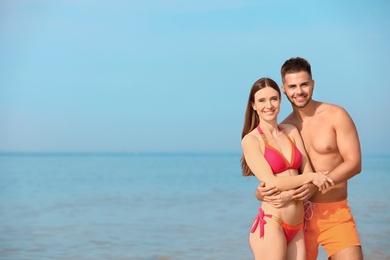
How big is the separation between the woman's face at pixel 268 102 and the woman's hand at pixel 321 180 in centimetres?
43

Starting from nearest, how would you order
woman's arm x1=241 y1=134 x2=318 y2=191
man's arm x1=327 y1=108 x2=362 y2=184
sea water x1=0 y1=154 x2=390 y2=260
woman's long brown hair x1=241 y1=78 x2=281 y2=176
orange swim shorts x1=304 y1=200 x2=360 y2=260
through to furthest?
1. woman's arm x1=241 y1=134 x2=318 y2=191
2. woman's long brown hair x1=241 y1=78 x2=281 y2=176
3. man's arm x1=327 y1=108 x2=362 y2=184
4. orange swim shorts x1=304 y1=200 x2=360 y2=260
5. sea water x1=0 y1=154 x2=390 y2=260

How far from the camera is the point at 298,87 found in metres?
4.51

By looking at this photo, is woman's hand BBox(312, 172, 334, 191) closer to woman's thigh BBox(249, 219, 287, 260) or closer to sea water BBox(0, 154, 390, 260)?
woman's thigh BBox(249, 219, 287, 260)

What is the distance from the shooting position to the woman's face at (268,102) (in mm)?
4250

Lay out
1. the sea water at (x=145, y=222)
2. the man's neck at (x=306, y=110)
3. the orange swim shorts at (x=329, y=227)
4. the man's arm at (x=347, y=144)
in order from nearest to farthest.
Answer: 1. the man's arm at (x=347, y=144)
2. the orange swim shorts at (x=329, y=227)
3. the man's neck at (x=306, y=110)
4. the sea water at (x=145, y=222)

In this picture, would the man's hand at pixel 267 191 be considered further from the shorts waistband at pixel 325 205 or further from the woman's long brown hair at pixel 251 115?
the shorts waistband at pixel 325 205

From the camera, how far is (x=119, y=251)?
996cm

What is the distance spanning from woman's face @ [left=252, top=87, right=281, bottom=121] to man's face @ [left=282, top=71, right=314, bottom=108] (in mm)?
273

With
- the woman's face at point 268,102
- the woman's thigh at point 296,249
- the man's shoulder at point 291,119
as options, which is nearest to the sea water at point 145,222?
the man's shoulder at point 291,119

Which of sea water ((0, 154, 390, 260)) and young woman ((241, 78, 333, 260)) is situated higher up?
young woman ((241, 78, 333, 260))

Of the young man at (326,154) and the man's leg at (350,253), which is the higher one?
the young man at (326,154)

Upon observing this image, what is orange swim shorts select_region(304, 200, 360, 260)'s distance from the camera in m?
4.61

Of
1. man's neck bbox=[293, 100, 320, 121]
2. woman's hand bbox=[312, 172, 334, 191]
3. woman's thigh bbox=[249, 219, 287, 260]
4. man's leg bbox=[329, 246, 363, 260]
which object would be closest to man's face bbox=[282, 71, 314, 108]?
man's neck bbox=[293, 100, 320, 121]

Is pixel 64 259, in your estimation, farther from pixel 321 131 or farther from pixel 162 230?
pixel 321 131
